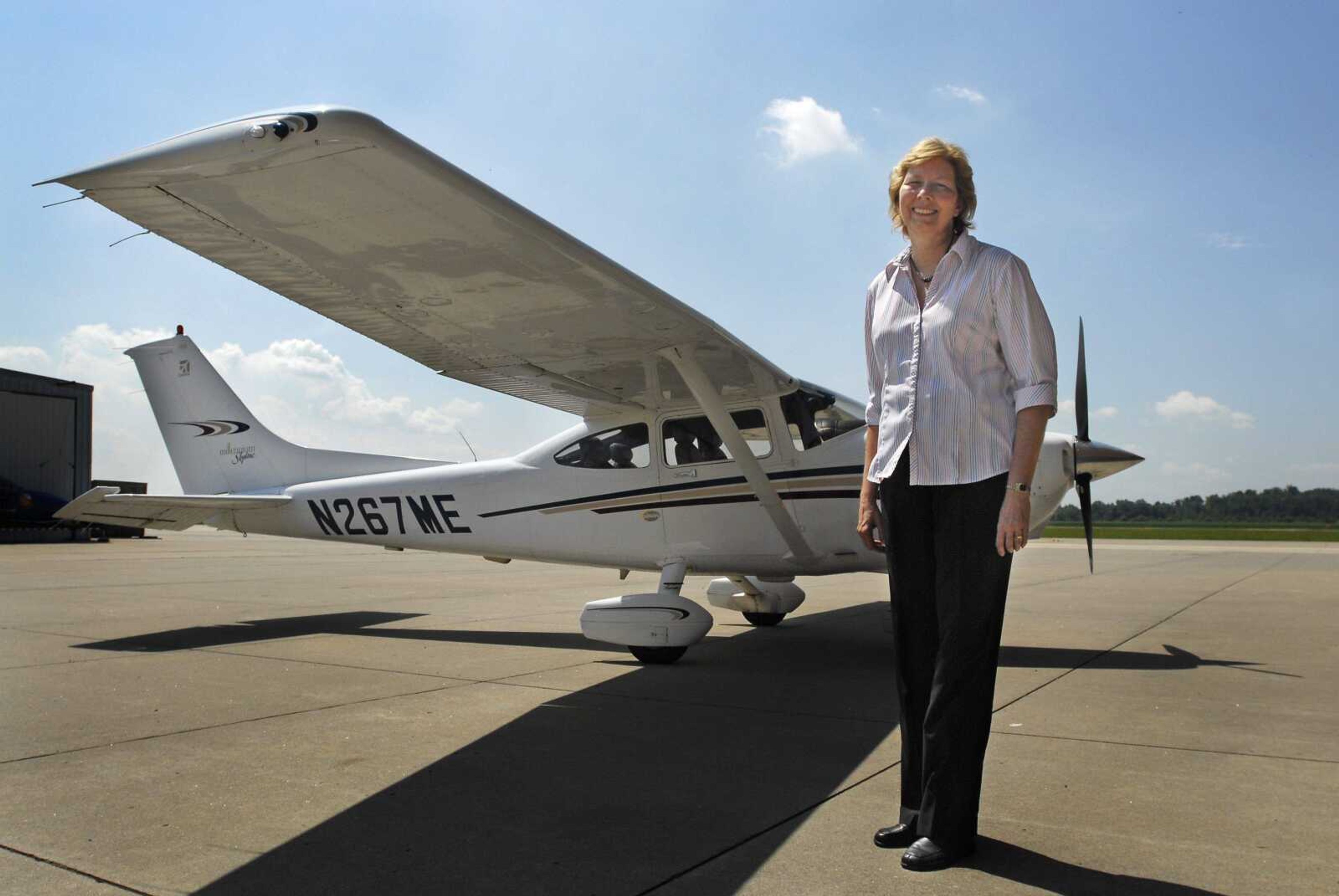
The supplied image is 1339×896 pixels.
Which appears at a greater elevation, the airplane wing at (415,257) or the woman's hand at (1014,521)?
the airplane wing at (415,257)

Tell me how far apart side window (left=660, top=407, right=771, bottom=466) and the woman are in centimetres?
431

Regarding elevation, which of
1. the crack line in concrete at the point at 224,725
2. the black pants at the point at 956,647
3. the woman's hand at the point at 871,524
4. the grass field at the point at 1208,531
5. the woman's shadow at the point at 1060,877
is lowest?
the grass field at the point at 1208,531

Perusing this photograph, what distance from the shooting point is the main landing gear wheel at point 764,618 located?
8891mm

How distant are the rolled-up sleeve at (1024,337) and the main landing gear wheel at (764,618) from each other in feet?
20.7

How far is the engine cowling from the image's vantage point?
21.4 feet

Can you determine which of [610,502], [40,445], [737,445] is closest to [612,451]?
[610,502]

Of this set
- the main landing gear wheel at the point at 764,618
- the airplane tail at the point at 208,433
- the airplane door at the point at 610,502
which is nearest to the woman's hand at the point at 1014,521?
the airplane door at the point at 610,502

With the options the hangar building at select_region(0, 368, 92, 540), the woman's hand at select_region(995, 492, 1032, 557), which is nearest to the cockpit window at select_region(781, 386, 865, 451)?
the woman's hand at select_region(995, 492, 1032, 557)

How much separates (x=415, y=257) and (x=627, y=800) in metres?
3.08

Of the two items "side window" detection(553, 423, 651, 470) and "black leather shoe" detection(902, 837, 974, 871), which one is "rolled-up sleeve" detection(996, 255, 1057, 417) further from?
"side window" detection(553, 423, 651, 470)

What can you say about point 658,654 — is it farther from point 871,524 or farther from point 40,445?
point 40,445

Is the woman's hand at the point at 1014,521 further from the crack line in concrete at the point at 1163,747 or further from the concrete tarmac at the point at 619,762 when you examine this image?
the crack line in concrete at the point at 1163,747

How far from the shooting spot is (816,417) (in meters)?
7.30

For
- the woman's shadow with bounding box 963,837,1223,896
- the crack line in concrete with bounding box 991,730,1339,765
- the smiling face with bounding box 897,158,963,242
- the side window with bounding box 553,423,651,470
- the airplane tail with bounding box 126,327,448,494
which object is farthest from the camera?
the airplane tail with bounding box 126,327,448,494
